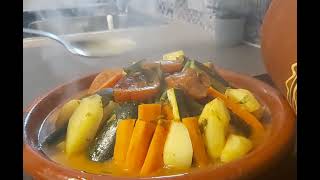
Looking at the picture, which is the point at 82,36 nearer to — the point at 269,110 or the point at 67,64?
the point at 67,64

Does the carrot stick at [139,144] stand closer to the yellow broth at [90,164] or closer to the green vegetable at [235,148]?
the yellow broth at [90,164]

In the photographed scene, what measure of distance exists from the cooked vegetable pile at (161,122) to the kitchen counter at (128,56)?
1.44ft

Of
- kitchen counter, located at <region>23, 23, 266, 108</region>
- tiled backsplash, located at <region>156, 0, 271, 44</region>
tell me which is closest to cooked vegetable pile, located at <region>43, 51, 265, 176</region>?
kitchen counter, located at <region>23, 23, 266, 108</region>

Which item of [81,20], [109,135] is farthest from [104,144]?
[81,20]

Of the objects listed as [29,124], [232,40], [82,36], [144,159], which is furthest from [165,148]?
[82,36]

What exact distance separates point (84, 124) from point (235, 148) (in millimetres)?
271

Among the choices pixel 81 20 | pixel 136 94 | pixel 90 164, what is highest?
pixel 81 20

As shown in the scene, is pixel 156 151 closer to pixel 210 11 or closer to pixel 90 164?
pixel 90 164

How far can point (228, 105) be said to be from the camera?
0.79 meters

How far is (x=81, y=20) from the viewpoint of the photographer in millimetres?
2369

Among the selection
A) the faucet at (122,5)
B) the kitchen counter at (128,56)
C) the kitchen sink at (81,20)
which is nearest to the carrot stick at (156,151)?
the kitchen counter at (128,56)

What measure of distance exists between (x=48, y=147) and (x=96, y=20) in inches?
69.0

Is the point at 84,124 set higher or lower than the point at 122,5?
lower

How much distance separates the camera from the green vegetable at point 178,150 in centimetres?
65
